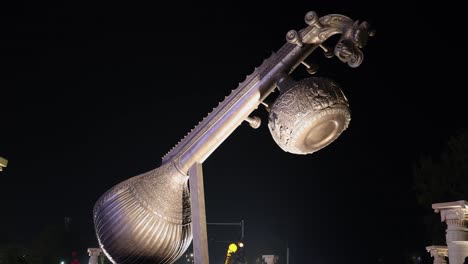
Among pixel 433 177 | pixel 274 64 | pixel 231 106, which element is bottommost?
pixel 231 106

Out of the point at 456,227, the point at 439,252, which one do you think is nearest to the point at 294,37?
the point at 456,227

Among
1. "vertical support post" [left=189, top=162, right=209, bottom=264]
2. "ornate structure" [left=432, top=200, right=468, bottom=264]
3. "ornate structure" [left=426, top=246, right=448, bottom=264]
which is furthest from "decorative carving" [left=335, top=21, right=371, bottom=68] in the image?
"ornate structure" [left=426, top=246, right=448, bottom=264]

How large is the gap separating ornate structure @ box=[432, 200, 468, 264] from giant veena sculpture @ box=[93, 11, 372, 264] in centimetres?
828

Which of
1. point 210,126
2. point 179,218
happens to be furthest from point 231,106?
point 179,218

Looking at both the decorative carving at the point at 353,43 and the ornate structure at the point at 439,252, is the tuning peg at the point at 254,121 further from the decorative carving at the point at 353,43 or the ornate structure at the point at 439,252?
the ornate structure at the point at 439,252

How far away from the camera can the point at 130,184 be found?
13.1 feet

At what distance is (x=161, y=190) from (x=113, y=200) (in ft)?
1.31

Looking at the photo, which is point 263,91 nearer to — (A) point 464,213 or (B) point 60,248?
(A) point 464,213

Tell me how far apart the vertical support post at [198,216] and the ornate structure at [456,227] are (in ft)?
Result: 27.4

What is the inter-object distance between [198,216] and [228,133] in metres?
0.73

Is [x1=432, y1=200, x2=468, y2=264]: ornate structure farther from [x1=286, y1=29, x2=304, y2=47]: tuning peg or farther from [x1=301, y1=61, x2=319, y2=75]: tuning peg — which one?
[x1=286, y1=29, x2=304, y2=47]: tuning peg

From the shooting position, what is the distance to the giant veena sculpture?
11.3 ft

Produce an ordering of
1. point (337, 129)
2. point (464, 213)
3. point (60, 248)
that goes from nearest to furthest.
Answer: point (337, 129), point (464, 213), point (60, 248)

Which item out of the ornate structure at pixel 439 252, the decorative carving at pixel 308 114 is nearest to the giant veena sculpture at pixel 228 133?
the decorative carving at pixel 308 114
